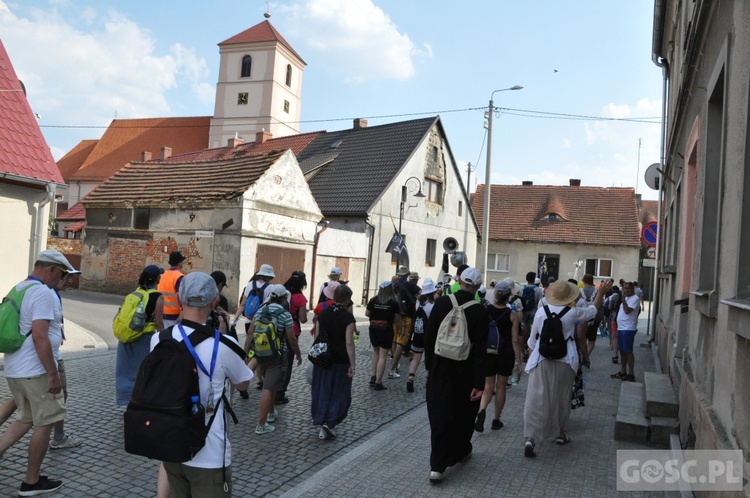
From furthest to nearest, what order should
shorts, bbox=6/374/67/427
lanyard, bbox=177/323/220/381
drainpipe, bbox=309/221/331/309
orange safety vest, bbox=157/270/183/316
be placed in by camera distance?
drainpipe, bbox=309/221/331/309, orange safety vest, bbox=157/270/183/316, shorts, bbox=6/374/67/427, lanyard, bbox=177/323/220/381

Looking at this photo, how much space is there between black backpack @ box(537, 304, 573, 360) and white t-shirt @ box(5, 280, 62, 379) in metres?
4.46

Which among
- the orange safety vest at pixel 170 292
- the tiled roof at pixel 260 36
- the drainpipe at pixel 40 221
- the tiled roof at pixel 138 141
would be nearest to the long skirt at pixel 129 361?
the orange safety vest at pixel 170 292

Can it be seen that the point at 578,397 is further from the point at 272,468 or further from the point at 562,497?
the point at 272,468

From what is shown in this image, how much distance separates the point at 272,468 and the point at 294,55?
6321 cm

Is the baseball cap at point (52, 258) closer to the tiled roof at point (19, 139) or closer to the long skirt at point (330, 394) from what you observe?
the long skirt at point (330, 394)

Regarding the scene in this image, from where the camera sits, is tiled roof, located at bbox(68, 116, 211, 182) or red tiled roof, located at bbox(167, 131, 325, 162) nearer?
red tiled roof, located at bbox(167, 131, 325, 162)

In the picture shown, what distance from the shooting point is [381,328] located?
30.9ft

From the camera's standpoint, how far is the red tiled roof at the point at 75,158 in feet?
219

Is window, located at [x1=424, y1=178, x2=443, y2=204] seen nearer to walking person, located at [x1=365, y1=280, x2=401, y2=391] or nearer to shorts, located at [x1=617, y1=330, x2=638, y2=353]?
shorts, located at [x1=617, y1=330, x2=638, y2=353]

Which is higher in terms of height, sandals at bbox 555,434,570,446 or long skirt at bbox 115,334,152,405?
long skirt at bbox 115,334,152,405

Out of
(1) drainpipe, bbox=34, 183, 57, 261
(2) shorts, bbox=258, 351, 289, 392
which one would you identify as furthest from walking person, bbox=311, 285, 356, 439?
(1) drainpipe, bbox=34, 183, 57, 261

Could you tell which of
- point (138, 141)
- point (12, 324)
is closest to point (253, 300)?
point (12, 324)

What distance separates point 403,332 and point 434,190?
2164 centimetres

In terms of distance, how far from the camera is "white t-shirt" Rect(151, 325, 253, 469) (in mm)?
3309
